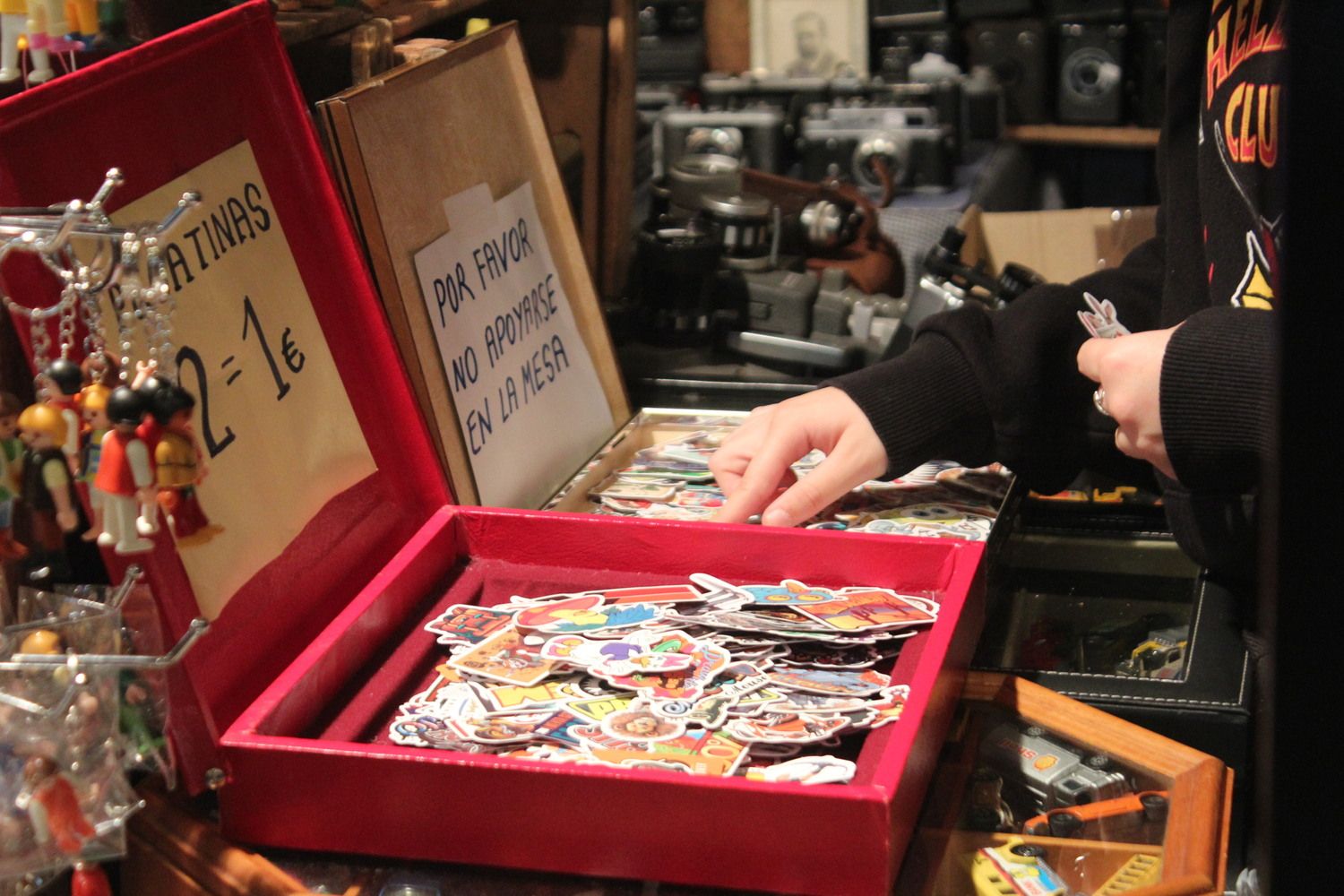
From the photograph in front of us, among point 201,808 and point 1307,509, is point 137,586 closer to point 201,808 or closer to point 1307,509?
point 201,808

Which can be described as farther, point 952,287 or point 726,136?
point 726,136

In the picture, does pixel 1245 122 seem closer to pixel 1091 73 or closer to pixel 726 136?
pixel 726 136

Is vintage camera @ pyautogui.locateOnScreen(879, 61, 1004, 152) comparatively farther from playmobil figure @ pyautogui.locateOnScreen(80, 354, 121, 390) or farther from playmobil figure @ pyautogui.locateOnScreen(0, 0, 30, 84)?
playmobil figure @ pyautogui.locateOnScreen(80, 354, 121, 390)

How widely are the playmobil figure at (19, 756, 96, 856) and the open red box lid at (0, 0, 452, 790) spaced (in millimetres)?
100

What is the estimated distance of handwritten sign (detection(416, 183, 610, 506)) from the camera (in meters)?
1.32

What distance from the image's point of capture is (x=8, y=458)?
74 centimetres

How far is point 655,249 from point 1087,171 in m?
2.04

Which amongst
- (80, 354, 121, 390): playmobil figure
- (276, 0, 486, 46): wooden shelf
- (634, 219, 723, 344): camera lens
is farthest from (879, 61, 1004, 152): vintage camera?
(80, 354, 121, 390): playmobil figure

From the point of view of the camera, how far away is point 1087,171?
11.4 ft

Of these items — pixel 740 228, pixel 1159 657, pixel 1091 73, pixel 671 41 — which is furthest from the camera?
pixel 671 41

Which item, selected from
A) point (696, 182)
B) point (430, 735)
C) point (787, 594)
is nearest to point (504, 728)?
point (430, 735)

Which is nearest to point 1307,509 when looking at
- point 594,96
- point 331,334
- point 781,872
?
point 781,872

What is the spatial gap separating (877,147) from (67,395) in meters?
2.14

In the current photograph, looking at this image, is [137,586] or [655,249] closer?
[137,586]
